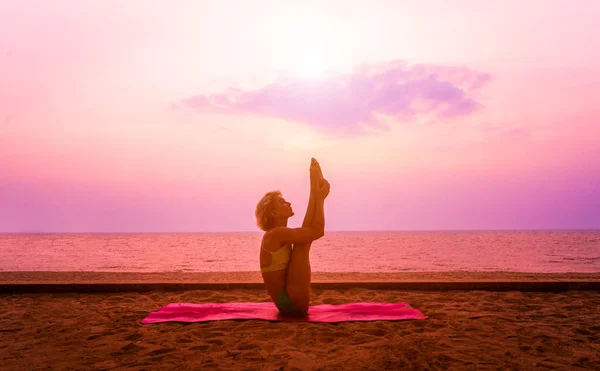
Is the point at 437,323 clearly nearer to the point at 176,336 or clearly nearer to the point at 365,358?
the point at 365,358

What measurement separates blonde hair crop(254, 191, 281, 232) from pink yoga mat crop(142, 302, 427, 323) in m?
1.05

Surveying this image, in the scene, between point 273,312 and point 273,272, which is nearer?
point 273,272

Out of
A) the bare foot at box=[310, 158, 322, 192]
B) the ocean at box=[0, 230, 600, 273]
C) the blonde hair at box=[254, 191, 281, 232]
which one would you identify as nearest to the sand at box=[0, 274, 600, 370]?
the blonde hair at box=[254, 191, 281, 232]

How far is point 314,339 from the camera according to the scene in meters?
4.17

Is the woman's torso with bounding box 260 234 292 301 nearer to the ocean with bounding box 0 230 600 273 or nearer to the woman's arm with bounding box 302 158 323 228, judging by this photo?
the woman's arm with bounding box 302 158 323 228

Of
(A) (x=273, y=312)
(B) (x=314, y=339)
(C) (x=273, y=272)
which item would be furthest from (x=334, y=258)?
(B) (x=314, y=339)

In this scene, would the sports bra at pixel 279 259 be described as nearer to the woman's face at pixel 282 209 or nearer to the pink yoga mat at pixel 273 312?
the woman's face at pixel 282 209

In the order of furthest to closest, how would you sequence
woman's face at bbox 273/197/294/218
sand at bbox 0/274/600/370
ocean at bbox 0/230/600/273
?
ocean at bbox 0/230/600/273, woman's face at bbox 273/197/294/218, sand at bbox 0/274/600/370

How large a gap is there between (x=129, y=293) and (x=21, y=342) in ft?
8.52

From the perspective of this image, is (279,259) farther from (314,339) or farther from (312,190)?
(314,339)

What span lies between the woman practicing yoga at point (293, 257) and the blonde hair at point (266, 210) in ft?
0.62

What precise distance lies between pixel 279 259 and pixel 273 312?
77 centimetres

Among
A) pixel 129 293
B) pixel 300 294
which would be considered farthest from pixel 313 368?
pixel 129 293

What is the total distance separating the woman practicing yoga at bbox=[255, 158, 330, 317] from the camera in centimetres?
484
